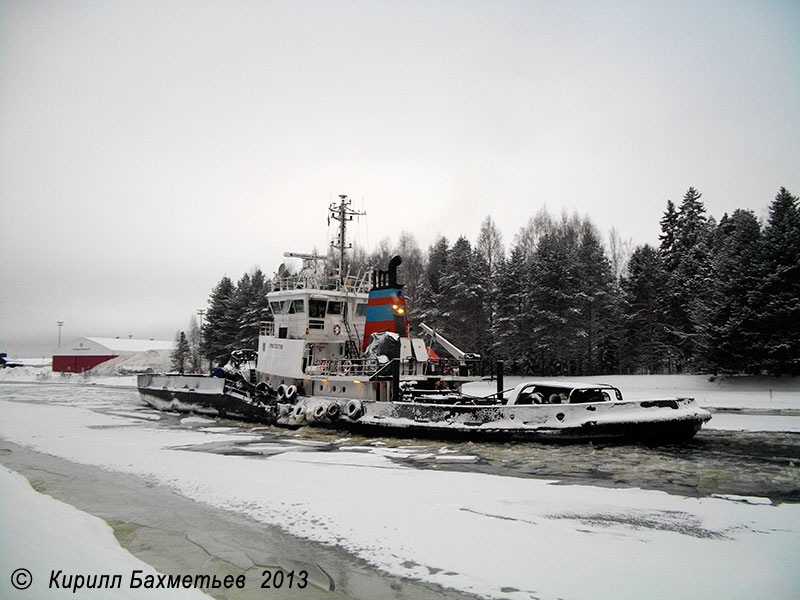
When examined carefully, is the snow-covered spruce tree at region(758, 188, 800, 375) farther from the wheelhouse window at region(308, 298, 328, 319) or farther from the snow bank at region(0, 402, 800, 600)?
the snow bank at region(0, 402, 800, 600)

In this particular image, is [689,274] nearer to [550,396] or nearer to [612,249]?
[612,249]

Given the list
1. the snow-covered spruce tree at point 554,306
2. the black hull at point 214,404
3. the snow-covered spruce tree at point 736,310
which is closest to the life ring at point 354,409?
the black hull at point 214,404

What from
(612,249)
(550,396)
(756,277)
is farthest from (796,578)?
(612,249)

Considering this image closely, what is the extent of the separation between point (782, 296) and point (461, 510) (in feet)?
77.4

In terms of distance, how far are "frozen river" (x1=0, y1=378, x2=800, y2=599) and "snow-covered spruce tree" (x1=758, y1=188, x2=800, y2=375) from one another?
12753 millimetres

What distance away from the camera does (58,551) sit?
470 cm

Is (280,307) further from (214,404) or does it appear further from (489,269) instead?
(489,269)

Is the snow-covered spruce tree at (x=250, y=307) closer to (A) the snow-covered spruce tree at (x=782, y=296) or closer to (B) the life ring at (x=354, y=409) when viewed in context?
(B) the life ring at (x=354, y=409)

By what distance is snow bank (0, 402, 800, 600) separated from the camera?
4770 millimetres

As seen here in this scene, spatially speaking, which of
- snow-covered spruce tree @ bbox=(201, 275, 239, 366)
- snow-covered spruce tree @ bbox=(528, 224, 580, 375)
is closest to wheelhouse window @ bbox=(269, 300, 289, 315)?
snow-covered spruce tree @ bbox=(528, 224, 580, 375)

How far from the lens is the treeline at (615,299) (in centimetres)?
2566

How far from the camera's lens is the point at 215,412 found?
20969 millimetres

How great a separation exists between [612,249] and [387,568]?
45644 mm

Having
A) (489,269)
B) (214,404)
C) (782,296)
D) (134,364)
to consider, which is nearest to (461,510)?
(214,404)
